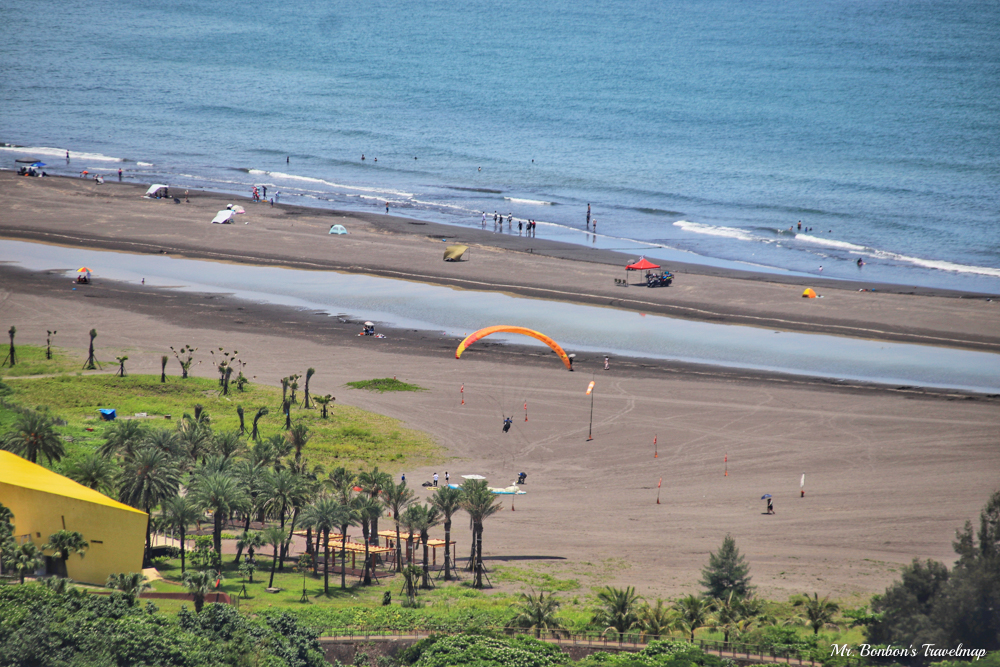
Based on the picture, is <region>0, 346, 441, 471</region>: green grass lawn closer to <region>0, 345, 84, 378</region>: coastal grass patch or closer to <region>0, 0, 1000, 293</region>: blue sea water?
<region>0, 345, 84, 378</region>: coastal grass patch

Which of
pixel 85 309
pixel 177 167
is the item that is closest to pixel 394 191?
pixel 177 167

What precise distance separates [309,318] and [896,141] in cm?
9107

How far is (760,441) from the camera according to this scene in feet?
152

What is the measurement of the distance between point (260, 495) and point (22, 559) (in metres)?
9.26

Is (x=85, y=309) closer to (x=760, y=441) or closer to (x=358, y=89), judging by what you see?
(x=760, y=441)

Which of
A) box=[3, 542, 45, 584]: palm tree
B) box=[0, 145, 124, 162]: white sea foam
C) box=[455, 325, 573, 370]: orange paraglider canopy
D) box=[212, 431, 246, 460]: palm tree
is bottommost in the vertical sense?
box=[3, 542, 45, 584]: palm tree

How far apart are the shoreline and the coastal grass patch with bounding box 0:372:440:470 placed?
78.2 feet

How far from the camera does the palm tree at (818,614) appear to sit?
30.2m

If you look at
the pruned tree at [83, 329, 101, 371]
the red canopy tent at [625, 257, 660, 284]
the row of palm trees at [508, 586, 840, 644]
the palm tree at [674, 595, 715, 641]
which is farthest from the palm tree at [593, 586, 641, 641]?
the red canopy tent at [625, 257, 660, 284]

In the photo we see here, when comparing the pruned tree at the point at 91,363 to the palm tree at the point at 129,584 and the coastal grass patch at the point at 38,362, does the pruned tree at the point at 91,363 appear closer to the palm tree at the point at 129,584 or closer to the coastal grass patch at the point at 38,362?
the coastal grass patch at the point at 38,362

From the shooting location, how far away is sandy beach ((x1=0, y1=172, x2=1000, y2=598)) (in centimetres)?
3744

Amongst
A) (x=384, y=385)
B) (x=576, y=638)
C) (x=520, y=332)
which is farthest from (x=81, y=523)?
(x=520, y=332)

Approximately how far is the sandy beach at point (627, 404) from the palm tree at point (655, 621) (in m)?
3.56

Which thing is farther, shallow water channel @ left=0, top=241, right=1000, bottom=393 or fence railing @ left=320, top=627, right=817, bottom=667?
shallow water channel @ left=0, top=241, right=1000, bottom=393
